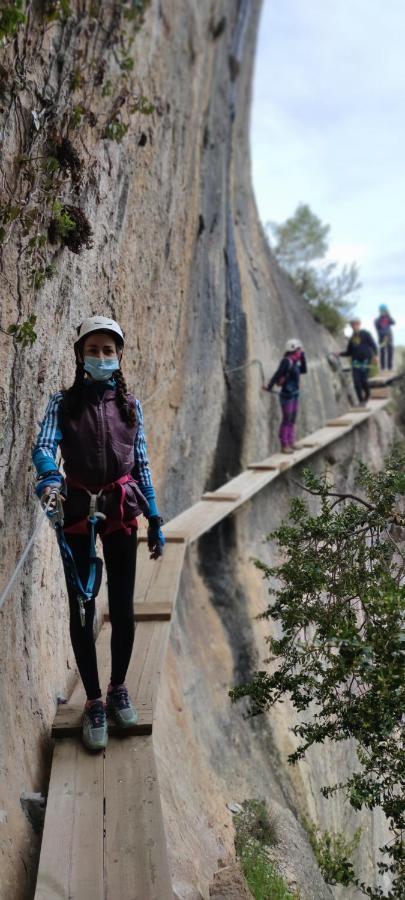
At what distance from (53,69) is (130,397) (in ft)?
7.50

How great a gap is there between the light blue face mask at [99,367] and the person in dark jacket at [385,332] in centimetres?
1630

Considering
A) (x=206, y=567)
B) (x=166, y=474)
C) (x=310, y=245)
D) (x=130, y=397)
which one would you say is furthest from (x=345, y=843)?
(x=310, y=245)

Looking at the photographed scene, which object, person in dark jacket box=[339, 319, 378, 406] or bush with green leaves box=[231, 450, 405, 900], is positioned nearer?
bush with green leaves box=[231, 450, 405, 900]

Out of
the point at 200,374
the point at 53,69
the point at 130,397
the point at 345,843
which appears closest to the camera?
the point at 130,397

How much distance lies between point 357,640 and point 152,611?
7.81 ft

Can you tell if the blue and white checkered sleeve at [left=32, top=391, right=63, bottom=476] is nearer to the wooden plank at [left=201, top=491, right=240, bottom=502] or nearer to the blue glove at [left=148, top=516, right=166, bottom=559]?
the blue glove at [left=148, top=516, right=166, bottom=559]

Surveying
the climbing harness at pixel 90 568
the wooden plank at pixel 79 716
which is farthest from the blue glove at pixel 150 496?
the wooden plank at pixel 79 716

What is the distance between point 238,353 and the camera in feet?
36.2

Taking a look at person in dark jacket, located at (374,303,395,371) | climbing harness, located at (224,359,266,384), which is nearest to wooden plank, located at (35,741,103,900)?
climbing harness, located at (224,359,266,384)

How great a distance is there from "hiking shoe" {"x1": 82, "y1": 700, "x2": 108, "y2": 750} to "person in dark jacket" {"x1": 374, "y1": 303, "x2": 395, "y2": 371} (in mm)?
16558

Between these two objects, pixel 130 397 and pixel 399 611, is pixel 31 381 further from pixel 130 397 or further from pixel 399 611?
pixel 399 611

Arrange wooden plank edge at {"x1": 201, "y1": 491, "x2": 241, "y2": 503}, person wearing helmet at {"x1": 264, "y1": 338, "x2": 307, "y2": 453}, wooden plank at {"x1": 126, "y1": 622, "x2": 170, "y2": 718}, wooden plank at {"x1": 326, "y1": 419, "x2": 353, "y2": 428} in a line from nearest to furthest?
1. wooden plank at {"x1": 126, "y1": 622, "x2": 170, "y2": 718}
2. wooden plank edge at {"x1": 201, "y1": 491, "x2": 241, "y2": 503}
3. person wearing helmet at {"x1": 264, "y1": 338, "x2": 307, "y2": 453}
4. wooden plank at {"x1": 326, "y1": 419, "x2": 353, "y2": 428}

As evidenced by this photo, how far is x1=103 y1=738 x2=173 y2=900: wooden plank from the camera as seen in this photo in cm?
262

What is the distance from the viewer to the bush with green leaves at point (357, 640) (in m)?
2.79
